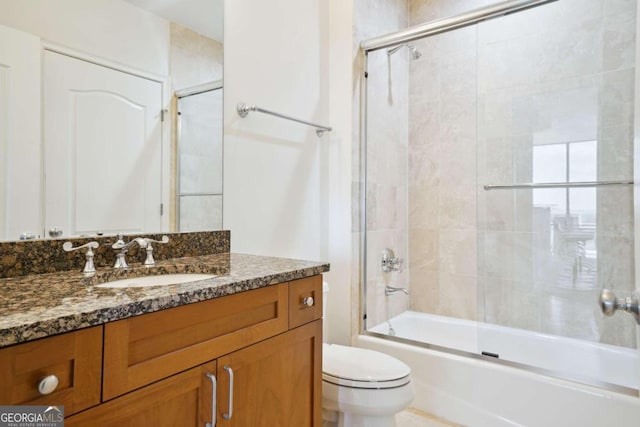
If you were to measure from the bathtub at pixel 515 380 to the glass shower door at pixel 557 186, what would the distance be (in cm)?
1

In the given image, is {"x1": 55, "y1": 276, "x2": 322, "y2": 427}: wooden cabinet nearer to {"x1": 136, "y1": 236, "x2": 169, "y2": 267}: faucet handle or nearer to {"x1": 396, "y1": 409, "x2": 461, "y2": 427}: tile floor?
{"x1": 136, "y1": 236, "x2": 169, "y2": 267}: faucet handle

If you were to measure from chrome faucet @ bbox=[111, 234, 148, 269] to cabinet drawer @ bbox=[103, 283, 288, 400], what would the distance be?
1.50 ft

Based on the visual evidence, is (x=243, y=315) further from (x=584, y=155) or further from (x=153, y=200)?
(x=584, y=155)

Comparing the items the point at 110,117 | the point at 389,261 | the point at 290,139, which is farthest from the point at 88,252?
the point at 389,261

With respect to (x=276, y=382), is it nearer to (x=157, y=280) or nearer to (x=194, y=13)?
(x=157, y=280)

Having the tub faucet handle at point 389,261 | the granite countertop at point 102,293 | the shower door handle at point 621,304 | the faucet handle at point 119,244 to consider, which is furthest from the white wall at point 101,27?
the tub faucet handle at point 389,261

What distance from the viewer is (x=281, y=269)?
1.18 m

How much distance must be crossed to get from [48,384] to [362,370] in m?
1.20

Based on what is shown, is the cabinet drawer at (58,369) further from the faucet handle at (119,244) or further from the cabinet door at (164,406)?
the faucet handle at (119,244)

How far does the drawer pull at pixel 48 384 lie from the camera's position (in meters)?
0.63

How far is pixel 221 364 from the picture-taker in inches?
36.9

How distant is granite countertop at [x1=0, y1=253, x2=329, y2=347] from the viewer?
2.12ft

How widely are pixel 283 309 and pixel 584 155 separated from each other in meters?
2.09

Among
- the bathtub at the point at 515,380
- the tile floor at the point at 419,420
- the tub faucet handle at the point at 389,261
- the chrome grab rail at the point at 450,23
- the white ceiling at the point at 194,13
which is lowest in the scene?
A: the tile floor at the point at 419,420
